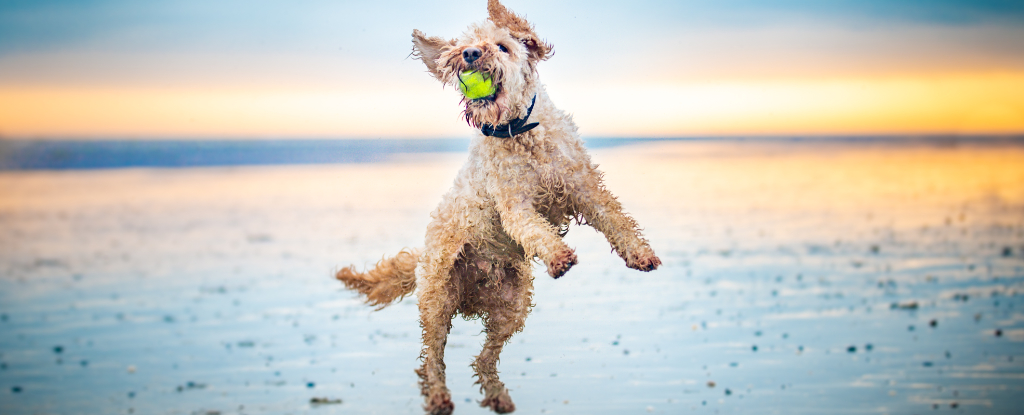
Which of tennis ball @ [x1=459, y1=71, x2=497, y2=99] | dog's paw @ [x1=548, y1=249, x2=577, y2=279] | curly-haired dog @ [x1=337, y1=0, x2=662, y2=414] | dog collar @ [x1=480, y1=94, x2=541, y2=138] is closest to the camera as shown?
dog's paw @ [x1=548, y1=249, x2=577, y2=279]

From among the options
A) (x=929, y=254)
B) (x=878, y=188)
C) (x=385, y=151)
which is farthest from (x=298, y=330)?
(x=878, y=188)

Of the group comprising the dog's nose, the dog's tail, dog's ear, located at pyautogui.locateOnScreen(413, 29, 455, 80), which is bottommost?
the dog's tail

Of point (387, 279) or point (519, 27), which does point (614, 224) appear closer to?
point (519, 27)

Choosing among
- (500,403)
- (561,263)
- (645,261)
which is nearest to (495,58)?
(561,263)

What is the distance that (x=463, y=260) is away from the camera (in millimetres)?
5277

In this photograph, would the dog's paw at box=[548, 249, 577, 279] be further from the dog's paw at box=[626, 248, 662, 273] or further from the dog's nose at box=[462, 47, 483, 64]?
the dog's nose at box=[462, 47, 483, 64]

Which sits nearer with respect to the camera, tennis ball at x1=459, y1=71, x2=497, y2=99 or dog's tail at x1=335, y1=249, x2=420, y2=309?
tennis ball at x1=459, y1=71, x2=497, y2=99

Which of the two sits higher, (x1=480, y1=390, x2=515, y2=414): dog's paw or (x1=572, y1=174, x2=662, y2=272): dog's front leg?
(x1=572, y1=174, x2=662, y2=272): dog's front leg

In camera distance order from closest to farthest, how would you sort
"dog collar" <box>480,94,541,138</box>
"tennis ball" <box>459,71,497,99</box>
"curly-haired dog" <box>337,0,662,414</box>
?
"tennis ball" <box>459,71,497,99</box>
"curly-haired dog" <box>337,0,662,414</box>
"dog collar" <box>480,94,541,138</box>

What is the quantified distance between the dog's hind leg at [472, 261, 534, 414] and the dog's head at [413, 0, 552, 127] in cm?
118

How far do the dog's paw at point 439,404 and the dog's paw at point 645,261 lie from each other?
61.3 inches

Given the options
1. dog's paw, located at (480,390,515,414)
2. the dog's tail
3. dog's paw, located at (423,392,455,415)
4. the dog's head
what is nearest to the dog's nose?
the dog's head

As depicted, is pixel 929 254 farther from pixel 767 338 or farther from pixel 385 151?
pixel 385 151

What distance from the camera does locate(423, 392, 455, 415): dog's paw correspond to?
5.26 meters
